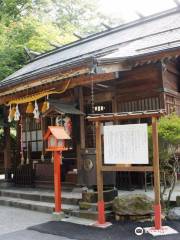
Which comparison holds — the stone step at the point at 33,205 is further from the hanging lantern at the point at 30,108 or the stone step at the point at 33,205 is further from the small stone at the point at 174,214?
the hanging lantern at the point at 30,108

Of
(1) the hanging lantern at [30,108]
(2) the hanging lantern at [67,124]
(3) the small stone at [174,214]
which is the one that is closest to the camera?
(3) the small stone at [174,214]

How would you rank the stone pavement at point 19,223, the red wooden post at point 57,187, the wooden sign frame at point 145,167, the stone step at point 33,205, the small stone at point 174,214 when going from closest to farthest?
the wooden sign frame at point 145,167
the stone pavement at point 19,223
the small stone at point 174,214
the red wooden post at point 57,187
the stone step at point 33,205

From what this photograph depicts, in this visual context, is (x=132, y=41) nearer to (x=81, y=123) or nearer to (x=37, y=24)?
(x=81, y=123)

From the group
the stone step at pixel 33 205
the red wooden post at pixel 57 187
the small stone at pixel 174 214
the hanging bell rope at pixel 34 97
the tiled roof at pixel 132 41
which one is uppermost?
the tiled roof at pixel 132 41

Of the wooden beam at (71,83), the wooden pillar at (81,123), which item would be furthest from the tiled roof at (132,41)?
the wooden pillar at (81,123)

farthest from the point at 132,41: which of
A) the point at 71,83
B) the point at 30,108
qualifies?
the point at 30,108

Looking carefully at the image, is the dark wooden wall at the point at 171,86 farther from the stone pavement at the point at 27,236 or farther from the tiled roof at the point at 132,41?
the stone pavement at the point at 27,236

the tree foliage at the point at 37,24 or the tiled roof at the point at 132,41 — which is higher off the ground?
the tree foliage at the point at 37,24

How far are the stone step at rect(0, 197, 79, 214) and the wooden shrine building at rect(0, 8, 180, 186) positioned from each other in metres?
0.77

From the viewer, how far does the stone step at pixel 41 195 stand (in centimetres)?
886

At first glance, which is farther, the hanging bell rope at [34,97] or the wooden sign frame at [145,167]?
the hanging bell rope at [34,97]

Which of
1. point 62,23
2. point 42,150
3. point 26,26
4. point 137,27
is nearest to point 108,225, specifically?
point 42,150

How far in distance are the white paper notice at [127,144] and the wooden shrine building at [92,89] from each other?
1.49 meters

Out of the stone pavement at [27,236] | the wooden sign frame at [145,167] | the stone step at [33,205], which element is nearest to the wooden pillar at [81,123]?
the stone step at [33,205]
